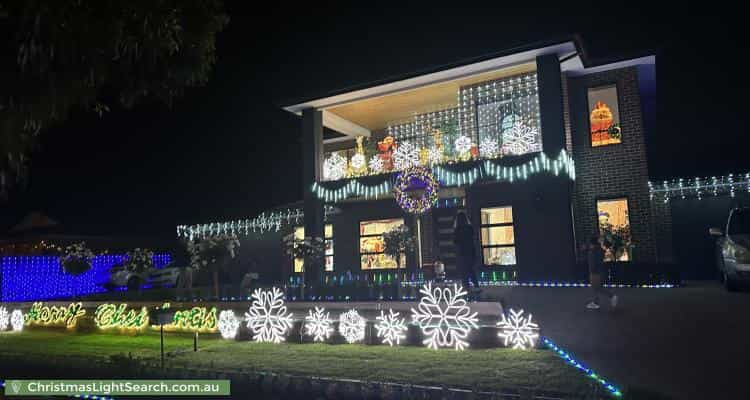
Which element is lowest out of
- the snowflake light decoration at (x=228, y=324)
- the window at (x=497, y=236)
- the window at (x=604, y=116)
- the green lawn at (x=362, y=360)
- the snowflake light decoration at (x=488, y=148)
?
the green lawn at (x=362, y=360)

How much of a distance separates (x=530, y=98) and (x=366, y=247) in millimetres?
7540

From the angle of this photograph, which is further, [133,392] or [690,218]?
[690,218]

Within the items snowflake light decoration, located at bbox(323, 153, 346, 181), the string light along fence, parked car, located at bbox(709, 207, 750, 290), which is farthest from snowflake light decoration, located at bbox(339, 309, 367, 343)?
the string light along fence

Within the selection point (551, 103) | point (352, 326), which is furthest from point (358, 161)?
point (352, 326)

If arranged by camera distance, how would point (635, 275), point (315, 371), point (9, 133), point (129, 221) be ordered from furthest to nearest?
point (129, 221)
point (635, 275)
point (315, 371)
point (9, 133)

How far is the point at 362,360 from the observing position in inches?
271

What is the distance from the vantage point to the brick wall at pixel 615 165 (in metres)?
13.7

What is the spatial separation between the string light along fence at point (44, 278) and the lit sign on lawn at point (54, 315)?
154 inches

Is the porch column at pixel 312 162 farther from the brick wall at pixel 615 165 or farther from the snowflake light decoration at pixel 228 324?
the brick wall at pixel 615 165

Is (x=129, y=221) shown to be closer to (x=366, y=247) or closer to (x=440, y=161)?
(x=366, y=247)

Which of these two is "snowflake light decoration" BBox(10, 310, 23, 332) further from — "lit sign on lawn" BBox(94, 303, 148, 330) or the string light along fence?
the string light along fence

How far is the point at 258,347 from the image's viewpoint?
27.6ft

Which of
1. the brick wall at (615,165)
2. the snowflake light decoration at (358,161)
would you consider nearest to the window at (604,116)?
the brick wall at (615,165)

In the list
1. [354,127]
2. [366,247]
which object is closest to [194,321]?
[366,247]
